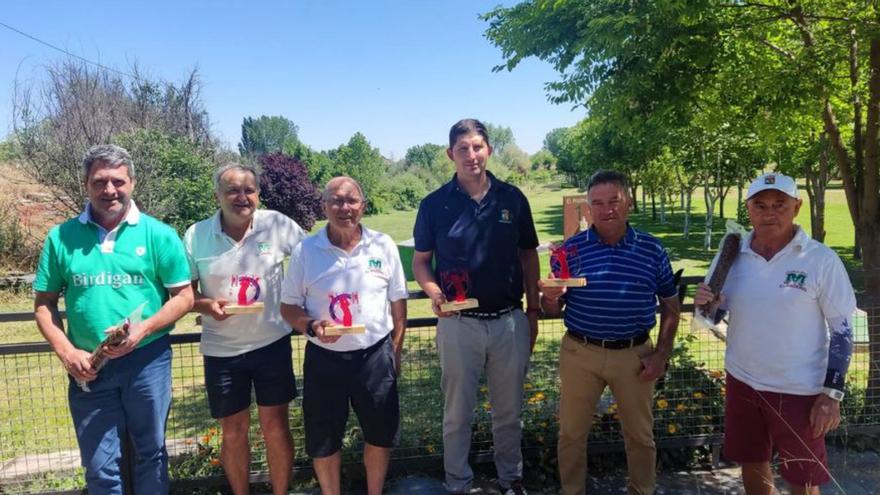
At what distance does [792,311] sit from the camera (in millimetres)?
2652

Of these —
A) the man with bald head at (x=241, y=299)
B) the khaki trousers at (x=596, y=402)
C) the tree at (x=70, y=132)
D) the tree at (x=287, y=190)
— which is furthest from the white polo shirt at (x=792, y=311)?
the tree at (x=287, y=190)

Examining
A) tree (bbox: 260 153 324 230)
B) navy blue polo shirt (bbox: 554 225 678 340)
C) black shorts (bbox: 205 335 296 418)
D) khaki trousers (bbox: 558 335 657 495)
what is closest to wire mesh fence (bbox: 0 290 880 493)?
black shorts (bbox: 205 335 296 418)

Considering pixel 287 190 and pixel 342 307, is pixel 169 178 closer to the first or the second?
pixel 287 190

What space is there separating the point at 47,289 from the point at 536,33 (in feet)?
12.5

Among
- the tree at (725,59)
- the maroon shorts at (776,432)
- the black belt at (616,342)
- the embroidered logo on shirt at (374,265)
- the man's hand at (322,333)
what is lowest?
the maroon shorts at (776,432)

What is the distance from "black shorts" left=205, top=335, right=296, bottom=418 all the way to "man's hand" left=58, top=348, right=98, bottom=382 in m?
0.57

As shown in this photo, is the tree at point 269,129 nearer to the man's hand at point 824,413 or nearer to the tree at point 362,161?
the tree at point 362,161

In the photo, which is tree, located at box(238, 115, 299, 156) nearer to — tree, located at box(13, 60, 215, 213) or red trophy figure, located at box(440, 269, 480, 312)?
tree, located at box(13, 60, 215, 213)

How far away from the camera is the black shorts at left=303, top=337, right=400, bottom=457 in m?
3.04

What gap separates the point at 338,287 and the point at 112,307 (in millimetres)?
1093

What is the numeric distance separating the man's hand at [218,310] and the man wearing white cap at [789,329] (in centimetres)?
245

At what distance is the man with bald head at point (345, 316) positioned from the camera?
3012 mm

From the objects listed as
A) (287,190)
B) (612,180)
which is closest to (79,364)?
(612,180)

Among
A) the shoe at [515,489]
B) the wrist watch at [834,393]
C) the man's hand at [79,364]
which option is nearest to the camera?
the wrist watch at [834,393]
